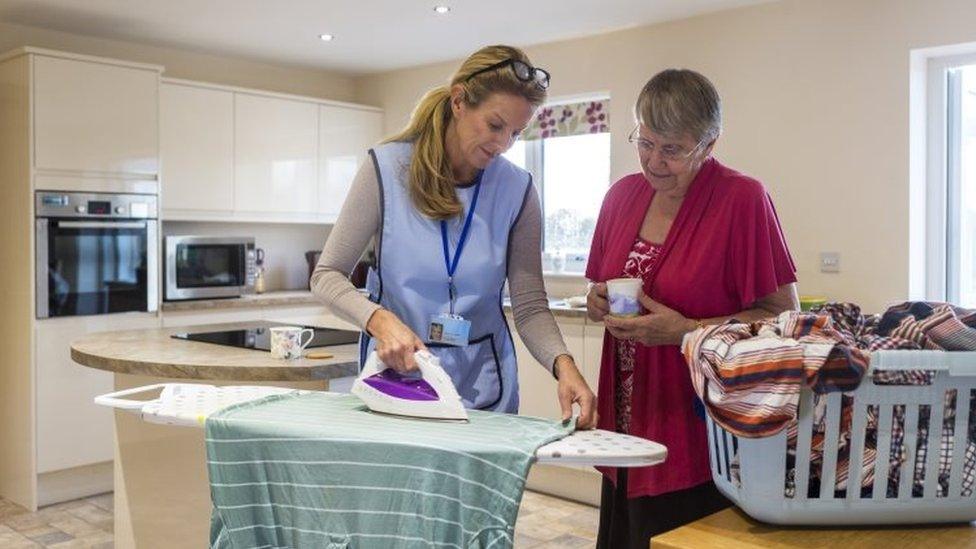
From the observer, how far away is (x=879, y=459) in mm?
1025

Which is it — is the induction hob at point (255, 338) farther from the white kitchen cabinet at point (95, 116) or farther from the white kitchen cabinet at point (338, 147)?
the white kitchen cabinet at point (338, 147)

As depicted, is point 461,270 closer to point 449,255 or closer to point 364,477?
point 449,255

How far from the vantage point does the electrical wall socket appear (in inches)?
149

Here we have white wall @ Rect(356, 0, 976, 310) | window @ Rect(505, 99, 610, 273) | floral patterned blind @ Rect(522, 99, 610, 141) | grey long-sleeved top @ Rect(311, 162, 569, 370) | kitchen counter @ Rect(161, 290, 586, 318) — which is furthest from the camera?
window @ Rect(505, 99, 610, 273)

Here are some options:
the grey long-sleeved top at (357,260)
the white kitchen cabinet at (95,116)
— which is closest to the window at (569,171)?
the white kitchen cabinet at (95,116)

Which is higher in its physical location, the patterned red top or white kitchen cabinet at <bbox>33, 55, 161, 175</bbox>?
white kitchen cabinet at <bbox>33, 55, 161, 175</bbox>

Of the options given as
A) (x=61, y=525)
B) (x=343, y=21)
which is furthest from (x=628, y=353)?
A: (x=343, y=21)

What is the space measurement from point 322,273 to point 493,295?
1.06ft

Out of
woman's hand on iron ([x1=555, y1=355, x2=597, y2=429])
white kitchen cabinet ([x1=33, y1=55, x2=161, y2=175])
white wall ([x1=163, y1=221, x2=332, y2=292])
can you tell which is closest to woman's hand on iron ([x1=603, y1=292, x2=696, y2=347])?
woman's hand on iron ([x1=555, y1=355, x2=597, y2=429])

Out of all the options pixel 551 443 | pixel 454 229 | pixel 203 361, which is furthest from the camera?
pixel 203 361

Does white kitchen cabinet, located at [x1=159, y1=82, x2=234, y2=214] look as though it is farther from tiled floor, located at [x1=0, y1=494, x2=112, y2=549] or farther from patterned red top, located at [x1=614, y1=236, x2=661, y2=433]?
patterned red top, located at [x1=614, y1=236, x2=661, y2=433]

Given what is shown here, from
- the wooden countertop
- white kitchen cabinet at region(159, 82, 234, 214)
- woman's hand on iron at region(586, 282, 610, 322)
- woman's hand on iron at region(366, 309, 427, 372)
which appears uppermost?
white kitchen cabinet at region(159, 82, 234, 214)

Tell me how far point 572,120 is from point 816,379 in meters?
4.05

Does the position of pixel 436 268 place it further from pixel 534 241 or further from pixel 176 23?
pixel 176 23
